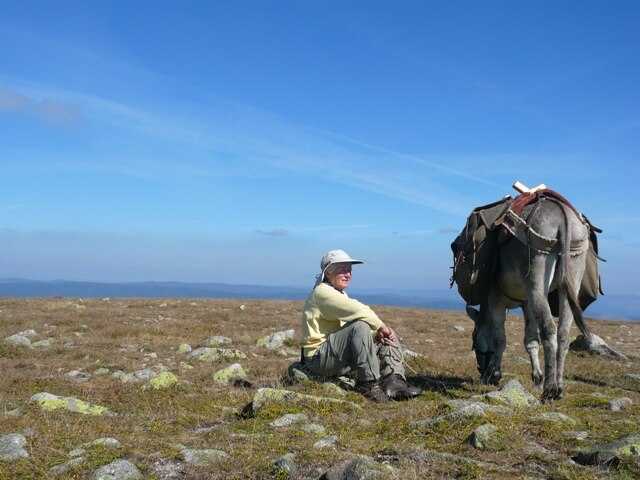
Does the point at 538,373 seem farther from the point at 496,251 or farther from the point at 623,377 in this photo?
the point at 623,377

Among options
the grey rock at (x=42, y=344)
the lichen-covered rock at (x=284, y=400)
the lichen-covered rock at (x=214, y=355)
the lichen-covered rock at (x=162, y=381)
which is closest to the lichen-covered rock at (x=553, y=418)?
the lichen-covered rock at (x=284, y=400)

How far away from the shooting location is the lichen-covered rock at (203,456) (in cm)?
552

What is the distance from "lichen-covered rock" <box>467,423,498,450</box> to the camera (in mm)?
5912

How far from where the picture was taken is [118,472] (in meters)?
5.21

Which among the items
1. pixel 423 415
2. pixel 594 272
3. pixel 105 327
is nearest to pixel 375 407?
pixel 423 415

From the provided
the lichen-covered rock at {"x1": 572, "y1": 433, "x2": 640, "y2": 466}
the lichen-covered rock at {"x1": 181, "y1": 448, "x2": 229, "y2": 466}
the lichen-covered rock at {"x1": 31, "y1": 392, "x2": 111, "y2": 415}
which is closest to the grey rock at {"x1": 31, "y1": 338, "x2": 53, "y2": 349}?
the lichen-covered rock at {"x1": 31, "y1": 392, "x2": 111, "y2": 415}

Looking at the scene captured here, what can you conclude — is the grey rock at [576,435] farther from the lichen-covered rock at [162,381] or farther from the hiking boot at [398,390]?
the lichen-covered rock at [162,381]

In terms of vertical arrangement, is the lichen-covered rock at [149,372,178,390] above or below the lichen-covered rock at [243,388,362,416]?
below

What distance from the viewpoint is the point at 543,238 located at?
9094mm

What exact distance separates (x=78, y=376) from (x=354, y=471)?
736cm

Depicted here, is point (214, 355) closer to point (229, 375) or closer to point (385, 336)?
point (229, 375)

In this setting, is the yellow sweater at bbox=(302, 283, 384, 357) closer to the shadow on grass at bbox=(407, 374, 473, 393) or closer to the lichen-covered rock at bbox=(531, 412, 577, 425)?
the shadow on grass at bbox=(407, 374, 473, 393)

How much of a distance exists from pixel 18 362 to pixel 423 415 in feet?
28.3

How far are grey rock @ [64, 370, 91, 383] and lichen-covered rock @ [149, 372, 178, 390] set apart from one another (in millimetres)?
1602
